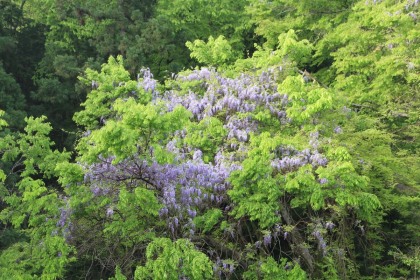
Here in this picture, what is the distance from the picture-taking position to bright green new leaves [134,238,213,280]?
6.11m

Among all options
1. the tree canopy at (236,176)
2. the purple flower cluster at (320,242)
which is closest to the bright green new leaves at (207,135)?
the tree canopy at (236,176)

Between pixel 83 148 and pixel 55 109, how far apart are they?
8036 millimetres

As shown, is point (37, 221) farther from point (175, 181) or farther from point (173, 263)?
point (173, 263)

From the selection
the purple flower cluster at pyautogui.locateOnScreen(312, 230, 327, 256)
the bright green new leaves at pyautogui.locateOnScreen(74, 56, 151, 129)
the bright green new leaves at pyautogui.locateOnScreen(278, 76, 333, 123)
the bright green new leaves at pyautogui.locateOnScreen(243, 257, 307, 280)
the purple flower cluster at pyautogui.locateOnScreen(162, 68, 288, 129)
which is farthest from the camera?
the bright green new leaves at pyautogui.locateOnScreen(74, 56, 151, 129)

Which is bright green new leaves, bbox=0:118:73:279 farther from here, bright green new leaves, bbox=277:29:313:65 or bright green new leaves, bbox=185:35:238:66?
bright green new leaves, bbox=277:29:313:65

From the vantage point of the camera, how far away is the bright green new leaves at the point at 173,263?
6105 mm

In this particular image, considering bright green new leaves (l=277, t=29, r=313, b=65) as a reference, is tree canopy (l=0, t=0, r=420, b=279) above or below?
below

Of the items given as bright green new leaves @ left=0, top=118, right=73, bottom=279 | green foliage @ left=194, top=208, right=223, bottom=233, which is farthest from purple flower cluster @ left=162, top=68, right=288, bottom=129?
bright green new leaves @ left=0, top=118, right=73, bottom=279

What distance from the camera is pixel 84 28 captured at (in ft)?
54.3

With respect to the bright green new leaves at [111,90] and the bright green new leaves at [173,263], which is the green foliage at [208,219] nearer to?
the bright green new leaves at [173,263]

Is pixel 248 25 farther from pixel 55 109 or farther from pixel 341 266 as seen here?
pixel 341 266

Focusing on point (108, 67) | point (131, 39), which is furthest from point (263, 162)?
point (131, 39)

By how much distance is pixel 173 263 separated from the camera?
20.1ft

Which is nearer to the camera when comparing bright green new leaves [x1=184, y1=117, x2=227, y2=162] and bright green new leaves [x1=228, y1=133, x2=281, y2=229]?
bright green new leaves [x1=228, y1=133, x2=281, y2=229]
